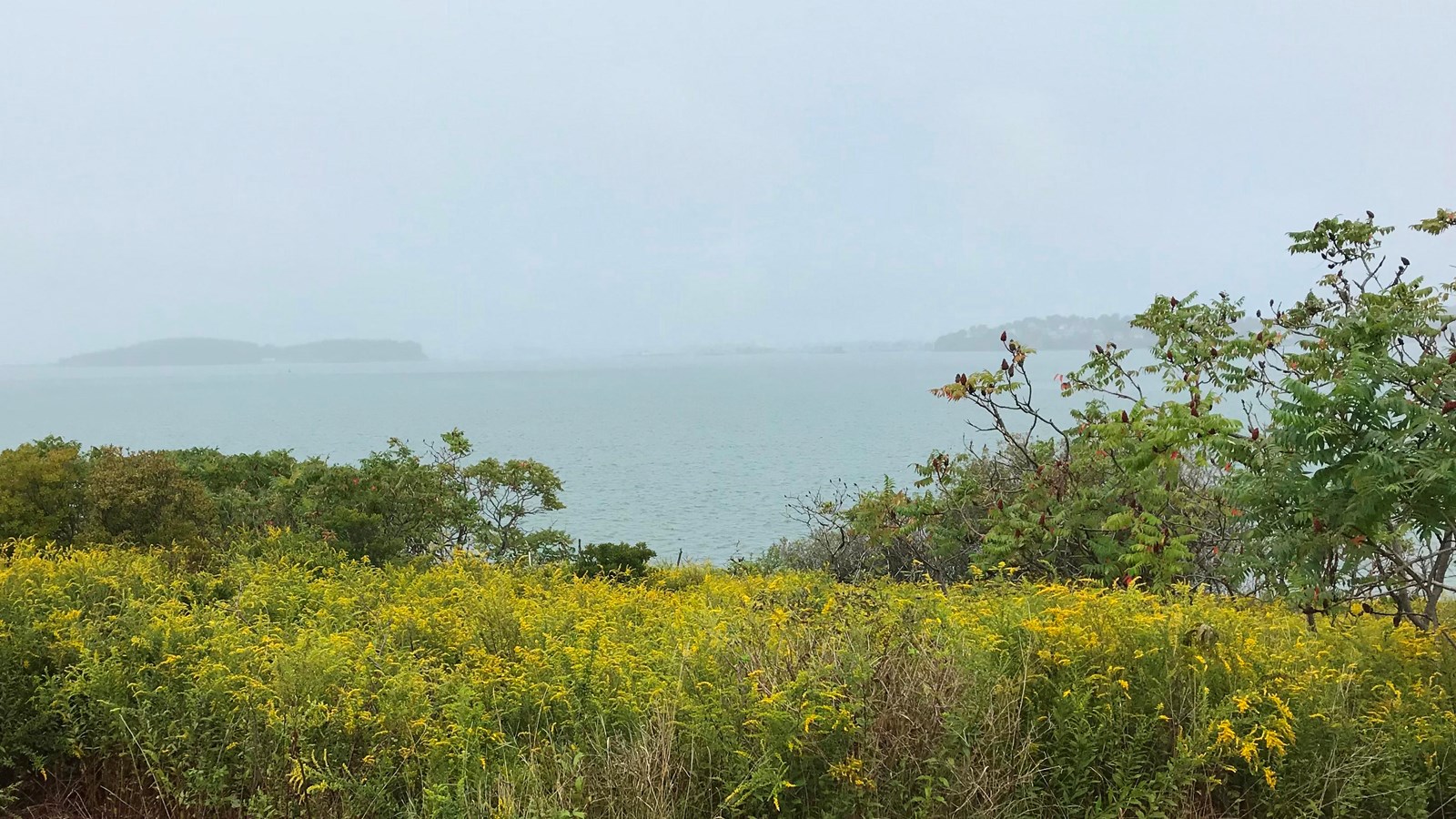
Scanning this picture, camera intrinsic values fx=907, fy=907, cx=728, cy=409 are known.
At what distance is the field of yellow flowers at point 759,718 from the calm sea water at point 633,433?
9680mm

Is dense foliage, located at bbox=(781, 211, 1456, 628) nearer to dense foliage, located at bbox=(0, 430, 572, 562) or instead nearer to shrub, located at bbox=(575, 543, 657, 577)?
shrub, located at bbox=(575, 543, 657, 577)

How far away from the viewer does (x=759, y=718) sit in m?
3.49

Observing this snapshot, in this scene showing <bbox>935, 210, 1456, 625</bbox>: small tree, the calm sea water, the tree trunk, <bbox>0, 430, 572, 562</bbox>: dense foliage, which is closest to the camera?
<bbox>935, 210, 1456, 625</bbox>: small tree

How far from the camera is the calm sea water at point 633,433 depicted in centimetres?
3366

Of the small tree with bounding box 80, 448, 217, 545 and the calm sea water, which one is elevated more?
the small tree with bounding box 80, 448, 217, 545

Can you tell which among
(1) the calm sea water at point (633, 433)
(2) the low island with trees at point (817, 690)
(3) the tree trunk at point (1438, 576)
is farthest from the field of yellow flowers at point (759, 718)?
(1) the calm sea water at point (633, 433)

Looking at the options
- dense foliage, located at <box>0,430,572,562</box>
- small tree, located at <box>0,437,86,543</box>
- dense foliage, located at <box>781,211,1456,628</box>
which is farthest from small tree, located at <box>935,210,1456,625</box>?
small tree, located at <box>0,437,86,543</box>

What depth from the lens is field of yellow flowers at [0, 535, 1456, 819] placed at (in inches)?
133

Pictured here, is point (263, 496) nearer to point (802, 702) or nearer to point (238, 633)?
point (238, 633)

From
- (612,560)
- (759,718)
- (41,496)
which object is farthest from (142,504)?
(759,718)

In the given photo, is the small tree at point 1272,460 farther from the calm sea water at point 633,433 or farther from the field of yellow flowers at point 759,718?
the calm sea water at point 633,433

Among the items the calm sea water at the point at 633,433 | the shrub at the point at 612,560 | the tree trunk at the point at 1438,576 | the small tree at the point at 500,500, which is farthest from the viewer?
the calm sea water at the point at 633,433

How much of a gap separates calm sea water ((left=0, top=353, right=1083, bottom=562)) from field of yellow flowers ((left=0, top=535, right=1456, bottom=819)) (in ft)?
31.8

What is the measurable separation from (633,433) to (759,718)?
69.6 m
